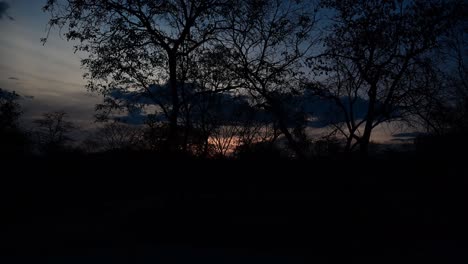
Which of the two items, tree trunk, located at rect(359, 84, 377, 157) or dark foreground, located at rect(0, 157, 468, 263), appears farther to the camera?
tree trunk, located at rect(359, 84, 377, 157)

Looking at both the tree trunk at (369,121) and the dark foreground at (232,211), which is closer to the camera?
the dark foreground at (232,211)

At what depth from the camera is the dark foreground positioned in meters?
5.57

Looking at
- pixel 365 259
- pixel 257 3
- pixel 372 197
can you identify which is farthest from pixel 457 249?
pixel 257 3

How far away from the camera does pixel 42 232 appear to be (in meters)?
6.43

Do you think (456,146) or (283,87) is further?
(283,87)

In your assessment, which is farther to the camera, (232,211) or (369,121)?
(369,121)

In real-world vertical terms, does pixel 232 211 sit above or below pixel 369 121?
below

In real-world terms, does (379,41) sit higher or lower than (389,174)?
higher

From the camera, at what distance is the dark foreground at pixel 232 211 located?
5566 millimetres

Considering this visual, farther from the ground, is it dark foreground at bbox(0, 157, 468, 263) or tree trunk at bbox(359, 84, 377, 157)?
tree trunk at bbox(359, 84, 377, 157)

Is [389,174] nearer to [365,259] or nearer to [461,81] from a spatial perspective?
[365,259]

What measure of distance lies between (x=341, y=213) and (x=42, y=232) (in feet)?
20.8

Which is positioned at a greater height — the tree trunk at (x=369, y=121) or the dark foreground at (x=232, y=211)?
the tree trunk at (x=369, y=121)

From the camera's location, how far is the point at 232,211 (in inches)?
287
